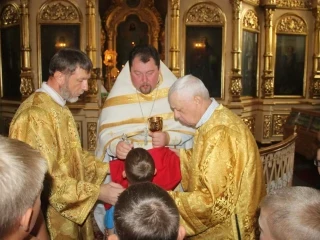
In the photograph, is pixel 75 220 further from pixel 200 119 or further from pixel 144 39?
pixel 144 39

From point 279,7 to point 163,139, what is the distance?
9356 millimetres

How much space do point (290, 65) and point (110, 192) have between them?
32.8ft

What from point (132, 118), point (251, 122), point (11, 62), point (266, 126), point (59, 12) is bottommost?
point (266, 126)

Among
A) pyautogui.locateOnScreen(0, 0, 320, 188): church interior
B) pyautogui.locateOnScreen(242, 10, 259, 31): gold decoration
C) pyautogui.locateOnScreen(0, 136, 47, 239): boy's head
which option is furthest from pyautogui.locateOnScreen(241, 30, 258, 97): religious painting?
pyautogui.locateOnScreen(0, 136, 47, 239): boy's head

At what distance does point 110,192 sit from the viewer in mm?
2404

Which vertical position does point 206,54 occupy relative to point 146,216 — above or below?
above

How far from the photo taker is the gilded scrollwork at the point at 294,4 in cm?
1088

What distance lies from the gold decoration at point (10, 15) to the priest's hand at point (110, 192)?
7886 millimetres

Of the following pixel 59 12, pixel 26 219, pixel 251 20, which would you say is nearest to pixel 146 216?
pixel 26 219

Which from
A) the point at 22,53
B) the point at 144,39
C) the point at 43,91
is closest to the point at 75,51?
the point at 43,91

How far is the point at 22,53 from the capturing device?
29.2 feet

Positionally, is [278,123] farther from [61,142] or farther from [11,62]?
[61,142]

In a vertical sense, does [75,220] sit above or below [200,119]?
below

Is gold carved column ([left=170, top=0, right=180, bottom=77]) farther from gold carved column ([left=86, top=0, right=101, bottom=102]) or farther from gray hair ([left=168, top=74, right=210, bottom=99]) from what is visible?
gray hair ([left=168, top=74, right=210, bottom=99])
